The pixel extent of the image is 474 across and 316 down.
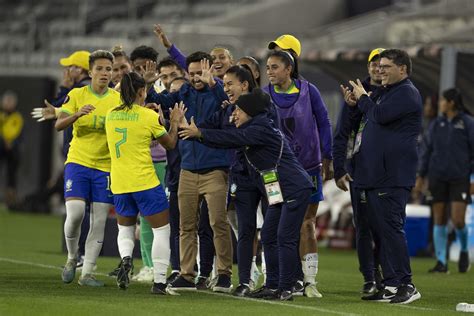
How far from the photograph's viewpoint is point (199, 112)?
40.6ft

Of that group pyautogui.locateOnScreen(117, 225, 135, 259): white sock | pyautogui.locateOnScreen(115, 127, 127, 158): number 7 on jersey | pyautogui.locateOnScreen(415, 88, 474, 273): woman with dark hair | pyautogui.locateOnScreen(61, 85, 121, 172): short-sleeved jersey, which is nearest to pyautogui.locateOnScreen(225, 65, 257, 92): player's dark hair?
pyautogui.locateOnScreen(115, 127, 127, 158): number 7 on jersey

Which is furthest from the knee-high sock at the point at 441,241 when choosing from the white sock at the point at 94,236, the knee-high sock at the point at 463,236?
the white sock at the point at 94,236

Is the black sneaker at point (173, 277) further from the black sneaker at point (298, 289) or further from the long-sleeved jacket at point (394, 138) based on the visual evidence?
the long-sleeved jacket at point (394, 138)

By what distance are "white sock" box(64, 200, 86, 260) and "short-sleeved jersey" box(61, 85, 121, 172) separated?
0.37 m

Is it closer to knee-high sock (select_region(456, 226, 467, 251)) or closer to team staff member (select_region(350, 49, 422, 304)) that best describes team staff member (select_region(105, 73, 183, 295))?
team staff member (select_region(350, 49, 422, 304))

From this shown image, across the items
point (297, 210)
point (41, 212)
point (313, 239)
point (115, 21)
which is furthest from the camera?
point (115, 21)

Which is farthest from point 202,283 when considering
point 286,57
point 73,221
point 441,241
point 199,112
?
point 441,241

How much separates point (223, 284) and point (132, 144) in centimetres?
154

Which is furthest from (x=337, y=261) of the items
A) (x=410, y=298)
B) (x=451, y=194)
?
(x=410, y=298)

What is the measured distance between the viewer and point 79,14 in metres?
34.1

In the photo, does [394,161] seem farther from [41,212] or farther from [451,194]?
[41,212]

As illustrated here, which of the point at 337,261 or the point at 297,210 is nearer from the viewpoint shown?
the point at 297,210

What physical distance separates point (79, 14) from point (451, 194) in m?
18.9

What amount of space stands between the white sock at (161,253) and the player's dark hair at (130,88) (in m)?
1.08
